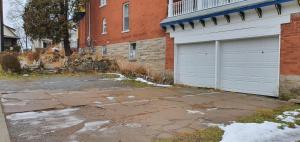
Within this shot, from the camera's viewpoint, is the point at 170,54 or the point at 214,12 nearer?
the point at 214,12

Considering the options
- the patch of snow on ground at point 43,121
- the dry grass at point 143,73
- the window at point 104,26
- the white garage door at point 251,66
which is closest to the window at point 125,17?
the dry grass at point 143,73

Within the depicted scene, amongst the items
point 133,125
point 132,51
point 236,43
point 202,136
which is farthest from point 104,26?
point 202,136

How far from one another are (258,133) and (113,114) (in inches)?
146

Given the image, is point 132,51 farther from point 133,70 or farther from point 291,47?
point 291,47

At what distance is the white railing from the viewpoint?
15085mm

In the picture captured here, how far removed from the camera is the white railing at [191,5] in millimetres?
15085

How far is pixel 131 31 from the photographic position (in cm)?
2259

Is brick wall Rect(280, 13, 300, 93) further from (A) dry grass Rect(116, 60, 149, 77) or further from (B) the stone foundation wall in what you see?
(A) dry grass Rect(116, 60, 149, 77)

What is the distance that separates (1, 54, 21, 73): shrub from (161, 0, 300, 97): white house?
34.0ft

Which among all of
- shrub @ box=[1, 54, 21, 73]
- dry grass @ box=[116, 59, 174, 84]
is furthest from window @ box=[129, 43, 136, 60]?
shrub @ box=[1, 54, 21, 73]

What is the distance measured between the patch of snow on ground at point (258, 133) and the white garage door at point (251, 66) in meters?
5.36

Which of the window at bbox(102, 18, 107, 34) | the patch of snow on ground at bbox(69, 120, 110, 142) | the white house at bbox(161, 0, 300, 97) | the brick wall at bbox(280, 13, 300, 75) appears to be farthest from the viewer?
the window at bbox(102, 18, 107, 34)

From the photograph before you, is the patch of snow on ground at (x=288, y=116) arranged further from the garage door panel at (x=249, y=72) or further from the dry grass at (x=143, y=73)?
the dry grass at (x=143, y=73)

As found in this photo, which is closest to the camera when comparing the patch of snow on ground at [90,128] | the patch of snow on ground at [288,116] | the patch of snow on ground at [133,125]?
the patch of snow on ground at [90,128]
